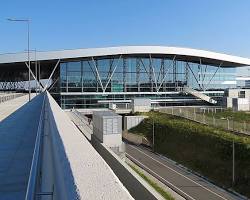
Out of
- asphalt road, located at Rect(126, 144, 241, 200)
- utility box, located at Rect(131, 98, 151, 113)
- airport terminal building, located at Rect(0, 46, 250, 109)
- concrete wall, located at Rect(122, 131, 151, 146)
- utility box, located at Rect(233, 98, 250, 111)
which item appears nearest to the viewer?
asphalt road, located at Rect(126, 144, 241, 200)

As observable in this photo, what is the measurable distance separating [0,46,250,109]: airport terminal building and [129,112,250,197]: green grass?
2140 cm

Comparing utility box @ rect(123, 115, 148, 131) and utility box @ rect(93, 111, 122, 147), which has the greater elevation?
utility box @ rect(93, 111, 122, 147)

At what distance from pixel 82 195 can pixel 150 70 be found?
233 feet

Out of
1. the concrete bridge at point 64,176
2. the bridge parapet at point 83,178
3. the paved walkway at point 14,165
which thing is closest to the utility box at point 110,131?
the paved walkway at point 14,165

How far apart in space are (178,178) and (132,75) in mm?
42916

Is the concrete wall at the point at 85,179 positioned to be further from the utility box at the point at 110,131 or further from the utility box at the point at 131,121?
the utility box at the point at 131,121

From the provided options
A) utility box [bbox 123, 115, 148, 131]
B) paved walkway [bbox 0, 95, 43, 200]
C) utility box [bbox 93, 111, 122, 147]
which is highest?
paved walkway [bbox 0, 95, 43, 200]

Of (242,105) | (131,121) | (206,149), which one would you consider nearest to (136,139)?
(131,121)

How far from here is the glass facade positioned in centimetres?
6788

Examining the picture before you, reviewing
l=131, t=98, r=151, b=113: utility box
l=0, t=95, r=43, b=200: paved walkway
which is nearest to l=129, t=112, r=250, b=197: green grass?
l=131, t=98, r=151, b=113: utility box

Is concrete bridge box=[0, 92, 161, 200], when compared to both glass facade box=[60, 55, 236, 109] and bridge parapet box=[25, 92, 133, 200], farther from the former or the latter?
glass facade box=[60, 55, 236, 109]

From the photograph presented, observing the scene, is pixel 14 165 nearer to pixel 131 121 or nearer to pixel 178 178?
pixel 178 178

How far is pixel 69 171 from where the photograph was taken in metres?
3.11

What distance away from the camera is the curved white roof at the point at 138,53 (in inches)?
2692
